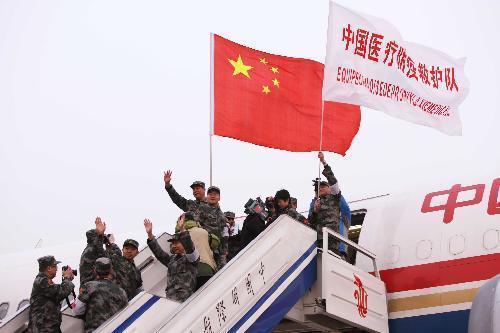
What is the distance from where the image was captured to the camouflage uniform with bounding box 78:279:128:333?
9281 millimetres

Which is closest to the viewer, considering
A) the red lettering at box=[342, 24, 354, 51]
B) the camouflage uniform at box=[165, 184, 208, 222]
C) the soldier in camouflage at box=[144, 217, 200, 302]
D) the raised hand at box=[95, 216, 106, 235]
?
the soldier in camouflage at box=[144, 217, 200, 302]

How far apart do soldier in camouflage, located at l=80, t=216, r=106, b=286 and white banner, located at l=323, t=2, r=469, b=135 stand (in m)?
4.43

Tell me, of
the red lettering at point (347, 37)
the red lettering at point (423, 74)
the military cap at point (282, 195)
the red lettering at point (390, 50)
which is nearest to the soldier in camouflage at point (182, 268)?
the military cap at point (282, 195)

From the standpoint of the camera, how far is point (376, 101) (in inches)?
506

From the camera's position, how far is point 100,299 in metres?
9.34

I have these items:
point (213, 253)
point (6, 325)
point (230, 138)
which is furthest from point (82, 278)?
point (230, 138)

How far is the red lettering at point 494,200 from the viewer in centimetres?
1122

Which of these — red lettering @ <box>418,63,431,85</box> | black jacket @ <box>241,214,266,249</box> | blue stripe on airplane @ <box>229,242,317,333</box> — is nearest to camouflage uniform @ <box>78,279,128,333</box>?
blue stripe on airplane @ <box>229,242,317,333</box>

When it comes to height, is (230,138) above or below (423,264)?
above

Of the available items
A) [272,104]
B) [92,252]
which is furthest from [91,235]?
[272,104]

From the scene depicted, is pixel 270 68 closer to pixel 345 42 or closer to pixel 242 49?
pixel 242 49

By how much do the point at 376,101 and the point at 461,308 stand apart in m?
4.03

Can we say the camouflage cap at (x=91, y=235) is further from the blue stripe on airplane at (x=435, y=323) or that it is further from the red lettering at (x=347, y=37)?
the red lettering at (x=347, y=37)

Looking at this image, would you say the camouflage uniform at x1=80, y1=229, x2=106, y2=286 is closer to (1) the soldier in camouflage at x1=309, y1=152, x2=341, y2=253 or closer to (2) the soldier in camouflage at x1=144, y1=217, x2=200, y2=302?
(2) the soldier in camouflage at x1=144, y1=217, x2=200, y2=302
